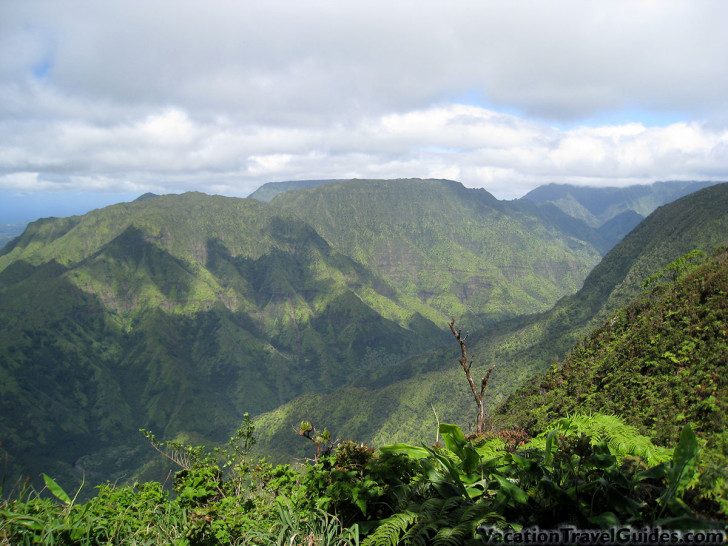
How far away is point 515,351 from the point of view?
123m

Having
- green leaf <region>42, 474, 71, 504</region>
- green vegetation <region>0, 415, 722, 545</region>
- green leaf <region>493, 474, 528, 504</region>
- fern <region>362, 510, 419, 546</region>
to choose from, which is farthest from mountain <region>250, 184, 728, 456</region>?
green leaf <region>493, 474, 528, 504</region>

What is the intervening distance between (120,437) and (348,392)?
10914cm

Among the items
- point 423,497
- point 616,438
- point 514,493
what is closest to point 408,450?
point 423,497

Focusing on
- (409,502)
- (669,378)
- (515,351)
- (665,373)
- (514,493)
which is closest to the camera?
(514,493)

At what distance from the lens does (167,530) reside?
4.76 m

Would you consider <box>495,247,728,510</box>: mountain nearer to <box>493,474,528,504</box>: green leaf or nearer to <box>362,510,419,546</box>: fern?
<box>493,474,528,504</box>: green leaf

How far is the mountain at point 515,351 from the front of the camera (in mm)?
96688

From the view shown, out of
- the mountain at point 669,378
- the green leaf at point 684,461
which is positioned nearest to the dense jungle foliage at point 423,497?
the green leaf at point 684,461

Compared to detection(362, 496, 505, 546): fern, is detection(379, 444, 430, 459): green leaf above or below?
above

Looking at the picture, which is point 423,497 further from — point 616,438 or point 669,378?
point 669,378

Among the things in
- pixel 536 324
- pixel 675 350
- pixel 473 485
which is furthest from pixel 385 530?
pixel 536 324

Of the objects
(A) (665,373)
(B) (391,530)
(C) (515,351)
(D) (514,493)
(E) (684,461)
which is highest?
(E) (684,461)

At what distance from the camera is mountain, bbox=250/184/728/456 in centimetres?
9669

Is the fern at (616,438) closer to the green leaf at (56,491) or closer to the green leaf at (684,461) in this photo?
the green leaf at (684,461)
